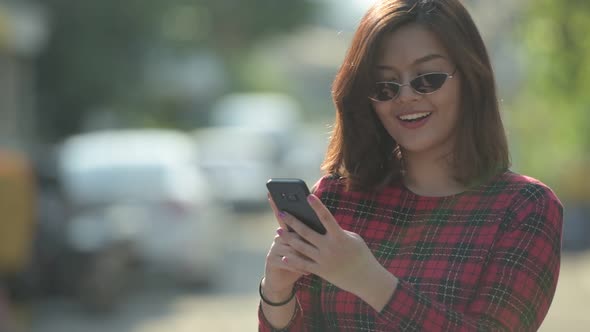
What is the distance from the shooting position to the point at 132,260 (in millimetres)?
11180

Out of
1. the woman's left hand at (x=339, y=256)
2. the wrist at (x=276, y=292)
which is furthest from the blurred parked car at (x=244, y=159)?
the woman's left hand at (x=339, y=256)

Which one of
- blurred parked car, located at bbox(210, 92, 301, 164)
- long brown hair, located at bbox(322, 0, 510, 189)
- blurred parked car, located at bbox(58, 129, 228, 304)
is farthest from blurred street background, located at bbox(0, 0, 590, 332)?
blurred parked car, located at bbox(210, 92, 301, 164)

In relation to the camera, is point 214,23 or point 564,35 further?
point 214,23

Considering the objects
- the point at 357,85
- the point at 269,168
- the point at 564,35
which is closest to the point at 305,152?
the point at 269,168

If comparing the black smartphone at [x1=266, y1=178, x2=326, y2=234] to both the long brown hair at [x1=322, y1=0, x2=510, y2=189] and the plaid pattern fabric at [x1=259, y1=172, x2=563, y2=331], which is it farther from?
the long brown hair at [x1=322, y1=0, x2=510, y2=189]

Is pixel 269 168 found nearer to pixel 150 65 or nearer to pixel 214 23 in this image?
pixel 150 65

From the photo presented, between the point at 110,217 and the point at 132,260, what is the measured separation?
477 millimetres

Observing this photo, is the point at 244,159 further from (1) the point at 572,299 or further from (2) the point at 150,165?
(1) the point at 572,299

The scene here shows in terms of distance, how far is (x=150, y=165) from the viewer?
12125 mm

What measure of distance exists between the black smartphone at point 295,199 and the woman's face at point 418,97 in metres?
0.35

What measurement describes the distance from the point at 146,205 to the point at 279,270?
9289mm

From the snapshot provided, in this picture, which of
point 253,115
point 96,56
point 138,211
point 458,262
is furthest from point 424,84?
point 253,115

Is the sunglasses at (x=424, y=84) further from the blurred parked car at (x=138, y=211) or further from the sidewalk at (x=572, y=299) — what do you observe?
the blurred parked car at (x=138, y=211)

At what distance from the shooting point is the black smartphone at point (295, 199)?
221 cm
